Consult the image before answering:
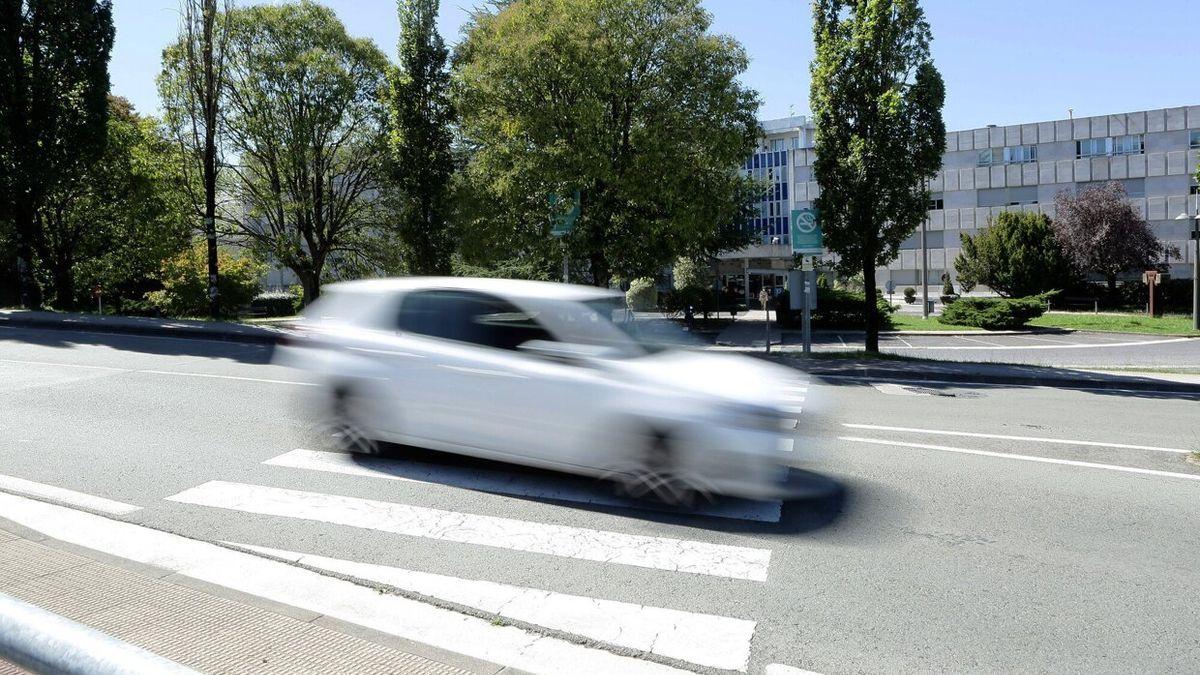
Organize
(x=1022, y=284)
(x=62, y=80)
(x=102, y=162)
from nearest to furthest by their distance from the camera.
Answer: (x=62, y=80) < (x=102, y=162) < (x=1022, y=284)

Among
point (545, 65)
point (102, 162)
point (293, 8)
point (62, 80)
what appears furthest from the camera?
point (293, 8)

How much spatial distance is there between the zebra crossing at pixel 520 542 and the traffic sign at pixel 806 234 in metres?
11.0

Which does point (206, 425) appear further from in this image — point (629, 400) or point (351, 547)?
point (629, 400)

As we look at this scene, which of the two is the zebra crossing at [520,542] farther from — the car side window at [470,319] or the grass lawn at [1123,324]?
the grass lawn at [1123,324]

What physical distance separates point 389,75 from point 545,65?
11.1 metres

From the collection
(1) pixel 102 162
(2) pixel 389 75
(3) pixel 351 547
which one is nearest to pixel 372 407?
(3) pixel 351 547

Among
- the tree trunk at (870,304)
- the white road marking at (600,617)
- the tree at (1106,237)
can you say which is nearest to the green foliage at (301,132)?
the tree trunk at (870,304)

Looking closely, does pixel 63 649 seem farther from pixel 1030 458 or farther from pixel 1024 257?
pixel 1024 257

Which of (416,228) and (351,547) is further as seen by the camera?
(416,228)

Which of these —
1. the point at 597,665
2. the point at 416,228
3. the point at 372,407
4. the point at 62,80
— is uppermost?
the point at 62,80

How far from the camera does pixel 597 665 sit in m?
3.65

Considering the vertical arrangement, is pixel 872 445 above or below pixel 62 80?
below

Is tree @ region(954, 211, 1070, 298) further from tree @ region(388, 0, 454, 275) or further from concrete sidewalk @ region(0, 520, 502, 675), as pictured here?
concrete sidewalk @ region(0, 520, 502, 675)

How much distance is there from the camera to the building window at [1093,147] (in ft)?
224
